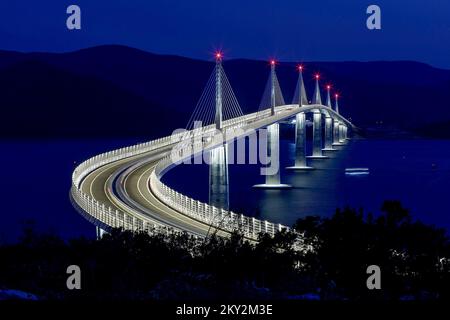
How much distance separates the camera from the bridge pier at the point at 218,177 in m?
38.5

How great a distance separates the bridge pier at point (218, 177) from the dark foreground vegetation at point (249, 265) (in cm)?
2060

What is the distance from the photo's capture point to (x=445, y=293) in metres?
11.9

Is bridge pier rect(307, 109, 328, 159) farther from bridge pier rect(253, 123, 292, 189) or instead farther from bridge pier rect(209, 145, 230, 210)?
bridge pier rect(209, 145, 230, 210)

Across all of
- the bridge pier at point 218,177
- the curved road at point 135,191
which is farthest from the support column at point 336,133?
the bridge pier at point 218,177

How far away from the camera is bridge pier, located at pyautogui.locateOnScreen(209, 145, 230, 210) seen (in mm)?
38541

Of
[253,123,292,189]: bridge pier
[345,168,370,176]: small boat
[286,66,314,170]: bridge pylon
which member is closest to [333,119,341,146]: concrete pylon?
[345,168,370,176]: small boat

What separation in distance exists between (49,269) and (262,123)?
129 ft

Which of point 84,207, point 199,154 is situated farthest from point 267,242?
point 199,154

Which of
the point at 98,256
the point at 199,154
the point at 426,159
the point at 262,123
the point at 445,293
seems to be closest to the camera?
the point at 445,293

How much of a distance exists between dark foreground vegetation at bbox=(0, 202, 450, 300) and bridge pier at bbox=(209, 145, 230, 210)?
20597mm

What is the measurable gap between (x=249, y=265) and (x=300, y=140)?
63.5m

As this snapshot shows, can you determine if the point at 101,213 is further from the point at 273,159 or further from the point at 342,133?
the point at 342,133

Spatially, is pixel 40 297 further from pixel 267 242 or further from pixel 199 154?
pixel 199 154
